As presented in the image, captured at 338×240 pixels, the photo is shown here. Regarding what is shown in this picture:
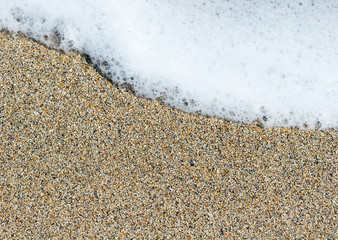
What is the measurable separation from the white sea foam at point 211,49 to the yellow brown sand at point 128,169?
0.14 metres

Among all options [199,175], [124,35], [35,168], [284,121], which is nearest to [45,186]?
[35,168]

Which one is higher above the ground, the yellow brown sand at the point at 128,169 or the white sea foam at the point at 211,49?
the white sea foam at the point at 211,49

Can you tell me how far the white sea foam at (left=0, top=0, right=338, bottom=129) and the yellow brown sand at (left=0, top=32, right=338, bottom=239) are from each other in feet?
0.44

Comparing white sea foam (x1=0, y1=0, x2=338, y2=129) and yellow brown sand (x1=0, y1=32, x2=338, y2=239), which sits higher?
white sea foam (x1=0, y1=0, x2=338, y2=129)

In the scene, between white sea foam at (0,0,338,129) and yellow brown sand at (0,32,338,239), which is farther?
white sea foam at (0,0,338,129)

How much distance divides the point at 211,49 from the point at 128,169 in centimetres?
92

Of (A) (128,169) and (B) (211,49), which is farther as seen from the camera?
(B) (211,49)

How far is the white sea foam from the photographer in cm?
181

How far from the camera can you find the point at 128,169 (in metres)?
1.70

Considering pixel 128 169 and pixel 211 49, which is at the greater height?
pixel 211 49

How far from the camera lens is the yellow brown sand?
1681 millimetres

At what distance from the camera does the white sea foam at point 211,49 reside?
1813mm

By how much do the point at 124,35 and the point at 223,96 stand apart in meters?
0.74

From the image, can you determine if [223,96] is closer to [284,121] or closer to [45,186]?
[284,121]
